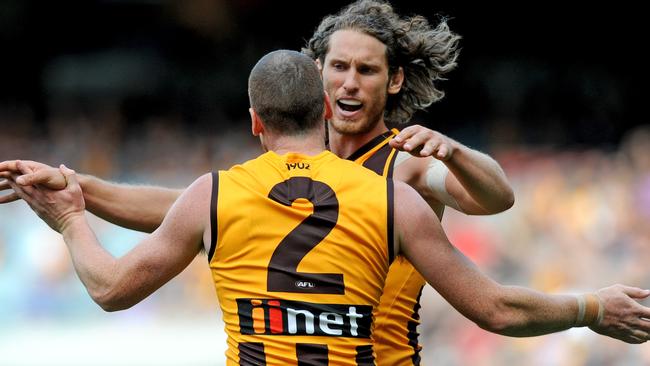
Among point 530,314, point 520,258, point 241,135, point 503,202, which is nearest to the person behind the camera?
point 530,314

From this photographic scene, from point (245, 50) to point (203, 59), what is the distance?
28.9 inches

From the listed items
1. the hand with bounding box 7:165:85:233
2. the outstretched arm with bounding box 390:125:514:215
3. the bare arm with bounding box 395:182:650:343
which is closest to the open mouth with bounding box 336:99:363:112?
the outstretched arm with bounding box 390:125:514:215

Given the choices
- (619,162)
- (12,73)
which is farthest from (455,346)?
(12,73)

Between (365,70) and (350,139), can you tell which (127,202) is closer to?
(350,139)

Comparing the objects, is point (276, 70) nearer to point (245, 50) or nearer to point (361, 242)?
point (361, 242)

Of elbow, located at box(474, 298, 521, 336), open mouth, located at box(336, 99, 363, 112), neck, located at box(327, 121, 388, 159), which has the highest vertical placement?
open mouth, located at box(336, 99, 363, 112)

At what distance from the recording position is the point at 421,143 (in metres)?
4.47

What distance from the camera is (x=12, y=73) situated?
63.5 feet

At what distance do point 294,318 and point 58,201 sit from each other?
1128mm

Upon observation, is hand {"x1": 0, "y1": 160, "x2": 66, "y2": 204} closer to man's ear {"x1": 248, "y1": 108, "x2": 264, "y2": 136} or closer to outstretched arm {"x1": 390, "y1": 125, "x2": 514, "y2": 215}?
man's ear {"x1": 248, "y1": 108, "x2": 264, "y2": 136}

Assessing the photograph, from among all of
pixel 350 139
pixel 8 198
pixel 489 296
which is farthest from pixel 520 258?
pixel 8 198

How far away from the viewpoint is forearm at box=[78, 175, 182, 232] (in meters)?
5.40

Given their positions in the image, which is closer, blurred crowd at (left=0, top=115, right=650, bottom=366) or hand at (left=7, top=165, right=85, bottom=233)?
hand at (left=7, top=165, right=85, bottom=233)

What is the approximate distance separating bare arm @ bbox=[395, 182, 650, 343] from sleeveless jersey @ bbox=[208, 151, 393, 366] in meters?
0.09
